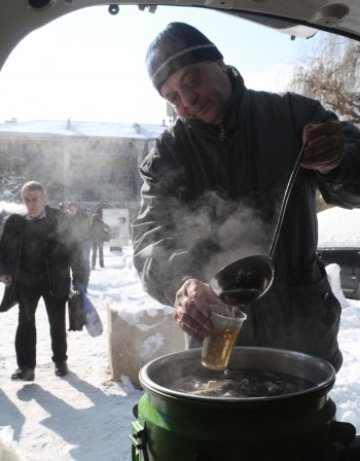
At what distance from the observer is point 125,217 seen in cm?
1356

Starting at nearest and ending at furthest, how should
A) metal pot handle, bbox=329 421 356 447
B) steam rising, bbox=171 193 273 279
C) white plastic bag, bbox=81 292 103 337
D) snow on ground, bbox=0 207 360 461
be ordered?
metal pot handle, bbox=329 421 356 447 → steam rising, bbox=171 193 273 279 → snow on ground, bbox=0 207 360 461 → white plastic bag, bbox=81 292 103 337

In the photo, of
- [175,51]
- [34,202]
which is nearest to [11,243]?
[34,202]

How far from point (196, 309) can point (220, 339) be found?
0.38 ft

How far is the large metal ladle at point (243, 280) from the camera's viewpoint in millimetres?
1509

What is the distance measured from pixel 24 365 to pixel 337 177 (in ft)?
12.7

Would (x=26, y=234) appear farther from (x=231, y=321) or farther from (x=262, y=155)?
(x=231, y=321)

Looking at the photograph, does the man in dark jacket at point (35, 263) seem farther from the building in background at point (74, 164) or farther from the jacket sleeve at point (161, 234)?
the jacket sleeve at point (161, 234)

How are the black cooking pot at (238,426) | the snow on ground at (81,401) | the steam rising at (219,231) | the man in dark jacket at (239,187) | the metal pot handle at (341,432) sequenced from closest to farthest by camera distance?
the black cooking pot at (238,426)
the metal pot handle at (341,432)
the man in dark jacket at (239,187)
the steam rising at (219,231)
the snow on ground at (81,401)

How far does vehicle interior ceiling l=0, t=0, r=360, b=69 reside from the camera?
1.40 metres

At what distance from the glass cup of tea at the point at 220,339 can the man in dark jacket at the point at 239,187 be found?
42 cm

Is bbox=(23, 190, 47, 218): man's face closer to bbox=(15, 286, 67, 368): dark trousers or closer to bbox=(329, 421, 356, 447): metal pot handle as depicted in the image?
bbox=(15, 286, 67, 368): dark trousers

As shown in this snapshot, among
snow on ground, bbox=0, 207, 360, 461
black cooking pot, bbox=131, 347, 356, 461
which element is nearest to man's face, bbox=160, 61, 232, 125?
black cooking pot, bbox=131, 347, 356, 461

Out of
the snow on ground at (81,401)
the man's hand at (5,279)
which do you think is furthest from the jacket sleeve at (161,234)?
the man's hand at (5,279)

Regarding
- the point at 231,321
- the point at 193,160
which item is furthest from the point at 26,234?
the point at 231,321
